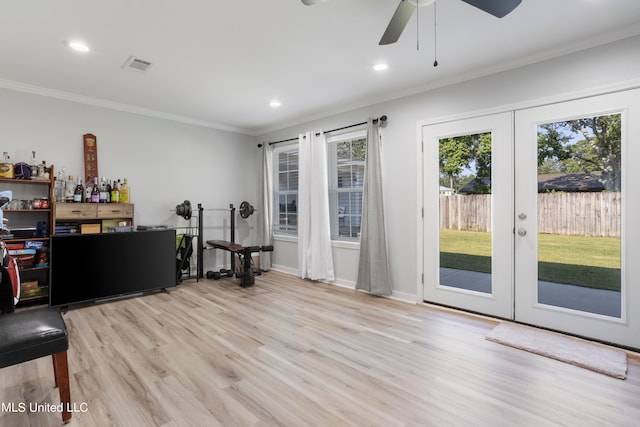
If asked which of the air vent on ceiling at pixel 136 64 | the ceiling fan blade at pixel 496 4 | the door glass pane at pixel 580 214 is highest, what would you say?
the air vent on ceiling at pixel 136 64

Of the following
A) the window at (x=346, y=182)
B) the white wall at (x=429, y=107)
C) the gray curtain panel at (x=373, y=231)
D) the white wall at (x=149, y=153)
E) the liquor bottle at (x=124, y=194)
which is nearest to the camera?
the white wall at (x=429, y=107)

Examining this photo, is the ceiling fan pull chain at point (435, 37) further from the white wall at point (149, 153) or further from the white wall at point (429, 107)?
the white wall at point (149, 153)

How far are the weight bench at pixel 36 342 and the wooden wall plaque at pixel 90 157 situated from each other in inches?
116

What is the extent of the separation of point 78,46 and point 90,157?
6.01 ft

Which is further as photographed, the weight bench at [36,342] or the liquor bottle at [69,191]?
the liquor bottle at [69,191]

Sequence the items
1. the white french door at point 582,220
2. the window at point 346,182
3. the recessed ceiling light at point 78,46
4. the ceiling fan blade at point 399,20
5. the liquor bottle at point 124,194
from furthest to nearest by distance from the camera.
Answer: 1. the window at point 346,182
2. the liquor bottle at point 124,194
3. the recessed ceiling light at point 78,46
4. the white french door at point 582,220
5. the ceiling fan blade at point 399,20

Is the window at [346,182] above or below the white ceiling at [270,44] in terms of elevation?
below

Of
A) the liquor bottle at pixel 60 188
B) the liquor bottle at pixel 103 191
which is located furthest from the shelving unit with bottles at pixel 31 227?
the liquor bottle at pixel 103 191

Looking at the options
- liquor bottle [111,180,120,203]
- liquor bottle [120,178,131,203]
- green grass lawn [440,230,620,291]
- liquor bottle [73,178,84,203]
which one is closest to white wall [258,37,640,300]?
green grass lawn [440,230,620,291]

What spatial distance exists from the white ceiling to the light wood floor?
2.64m

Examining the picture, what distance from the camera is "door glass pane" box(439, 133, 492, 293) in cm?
340

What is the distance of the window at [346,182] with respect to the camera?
462 cm

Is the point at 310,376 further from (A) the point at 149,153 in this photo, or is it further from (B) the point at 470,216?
(A) the point at 149,153

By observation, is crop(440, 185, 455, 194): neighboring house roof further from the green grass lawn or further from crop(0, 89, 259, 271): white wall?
crop(0, 89, 259, 271): white wall
